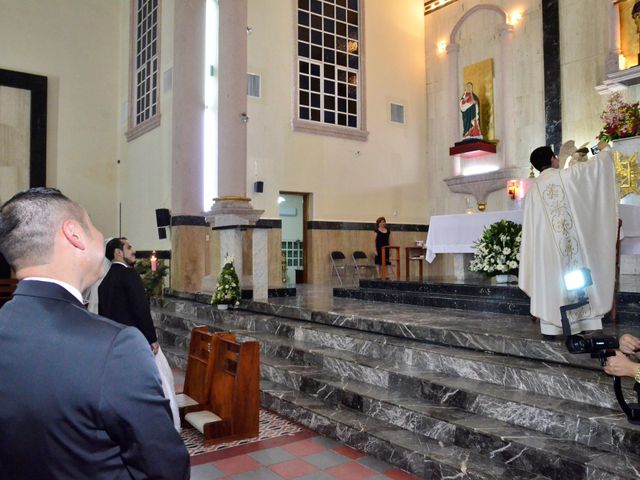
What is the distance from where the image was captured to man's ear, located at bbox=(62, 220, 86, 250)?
1.31 meters

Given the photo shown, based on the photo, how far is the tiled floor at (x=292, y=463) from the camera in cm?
358

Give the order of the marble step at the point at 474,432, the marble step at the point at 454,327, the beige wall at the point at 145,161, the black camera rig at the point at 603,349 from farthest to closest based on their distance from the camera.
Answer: the beige wall at the point at 145,161, the marble step at the point at 454,327, the marble step at the point at 474,432, the black camera rig at the point at 603,349

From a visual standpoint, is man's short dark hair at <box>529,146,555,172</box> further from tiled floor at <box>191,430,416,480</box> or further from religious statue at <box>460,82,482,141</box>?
religious statue at <box>460,82,482,141</box>

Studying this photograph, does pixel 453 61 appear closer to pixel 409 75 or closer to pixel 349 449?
pixel 409 75

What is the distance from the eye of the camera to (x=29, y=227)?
4.23 ft

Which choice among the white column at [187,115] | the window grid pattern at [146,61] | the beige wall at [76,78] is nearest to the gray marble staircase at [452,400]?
the white column at [187,115]

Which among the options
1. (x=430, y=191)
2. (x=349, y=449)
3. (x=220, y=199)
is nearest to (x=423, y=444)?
(x=349, y=449)

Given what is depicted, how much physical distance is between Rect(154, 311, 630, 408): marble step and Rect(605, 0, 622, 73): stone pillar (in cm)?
757

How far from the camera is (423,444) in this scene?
143 inches

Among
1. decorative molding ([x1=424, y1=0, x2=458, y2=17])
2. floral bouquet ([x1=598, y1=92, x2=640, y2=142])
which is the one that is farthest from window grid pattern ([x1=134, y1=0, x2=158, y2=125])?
floral bouquet ([x1=598, y1=92, x2=640, y2=142])

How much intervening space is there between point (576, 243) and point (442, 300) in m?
2.69

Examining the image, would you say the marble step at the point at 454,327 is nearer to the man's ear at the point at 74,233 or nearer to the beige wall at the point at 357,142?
the man's ear at the point at 74,233

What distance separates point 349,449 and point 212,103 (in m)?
9.13

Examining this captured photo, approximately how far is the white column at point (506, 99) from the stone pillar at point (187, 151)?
6736 mm
